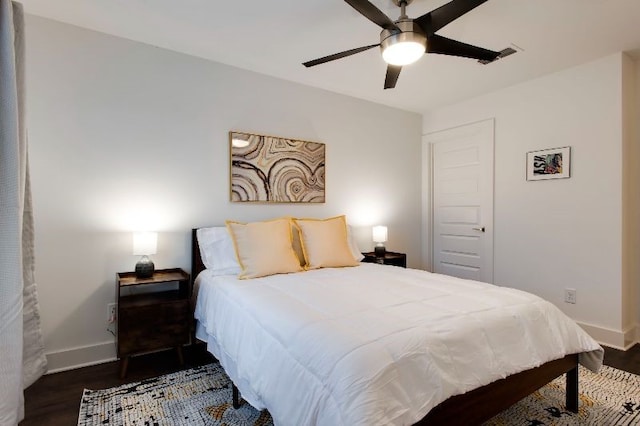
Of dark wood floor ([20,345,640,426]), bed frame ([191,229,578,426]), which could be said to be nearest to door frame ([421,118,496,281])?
dark wood floor ([20,345,640,426])

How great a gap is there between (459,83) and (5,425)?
3924 millimetres

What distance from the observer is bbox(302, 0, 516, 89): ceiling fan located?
5.66 feet

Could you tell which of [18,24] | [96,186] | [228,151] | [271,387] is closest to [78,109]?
[96,186]

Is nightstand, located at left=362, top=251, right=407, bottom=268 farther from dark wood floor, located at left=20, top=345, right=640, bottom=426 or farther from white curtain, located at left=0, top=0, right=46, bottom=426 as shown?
white curtain, located at left=0, top=0, right=46, bottom=426

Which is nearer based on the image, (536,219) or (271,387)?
(271,387)

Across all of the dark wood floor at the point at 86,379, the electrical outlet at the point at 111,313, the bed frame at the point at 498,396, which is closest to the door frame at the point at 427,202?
the dark wood floor at the point at 86,379

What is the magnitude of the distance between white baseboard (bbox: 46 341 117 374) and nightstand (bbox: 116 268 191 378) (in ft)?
1.17

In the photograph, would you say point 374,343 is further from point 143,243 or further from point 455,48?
point 143,243

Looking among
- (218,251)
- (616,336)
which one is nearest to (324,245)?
(218,251)

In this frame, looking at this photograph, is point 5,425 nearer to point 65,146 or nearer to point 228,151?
point 65,146

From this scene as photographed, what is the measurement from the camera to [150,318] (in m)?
2.33

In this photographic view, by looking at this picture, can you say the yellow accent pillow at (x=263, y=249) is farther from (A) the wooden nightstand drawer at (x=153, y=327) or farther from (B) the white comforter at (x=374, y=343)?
(A) the wooden nightstand drawer at (x=153, y=327)

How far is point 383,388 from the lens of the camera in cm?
116

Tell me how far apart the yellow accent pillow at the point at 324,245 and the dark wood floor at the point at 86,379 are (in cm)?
114
